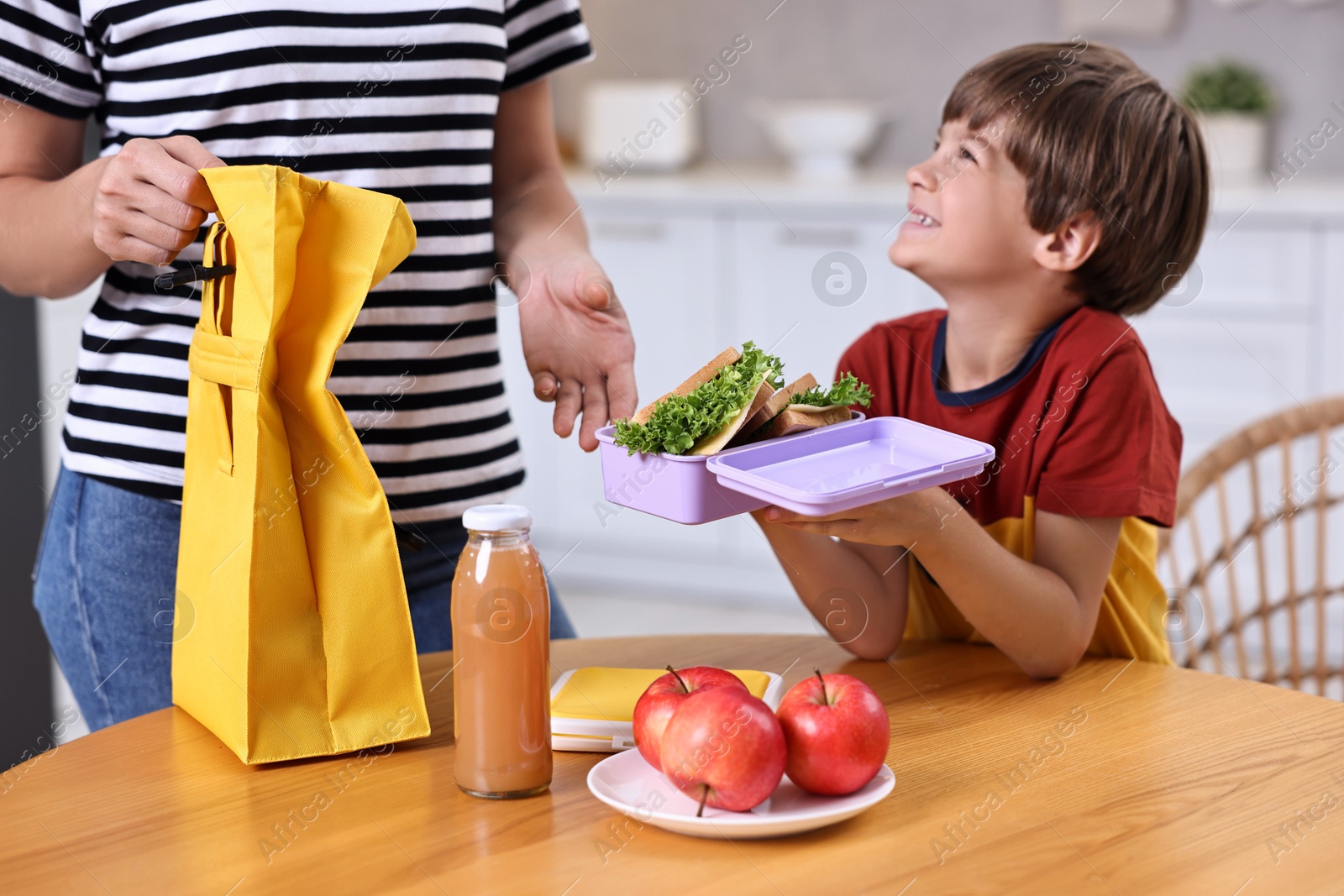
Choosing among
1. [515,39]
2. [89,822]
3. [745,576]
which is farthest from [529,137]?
[745,576]

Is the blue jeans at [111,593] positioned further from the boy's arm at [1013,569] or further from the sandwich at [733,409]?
the boy's arm at [1013,569]

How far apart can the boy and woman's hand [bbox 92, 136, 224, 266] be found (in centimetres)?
51

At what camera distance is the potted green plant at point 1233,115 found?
2.95m

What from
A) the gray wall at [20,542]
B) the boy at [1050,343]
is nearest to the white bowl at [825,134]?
the gray wall at [20,542]

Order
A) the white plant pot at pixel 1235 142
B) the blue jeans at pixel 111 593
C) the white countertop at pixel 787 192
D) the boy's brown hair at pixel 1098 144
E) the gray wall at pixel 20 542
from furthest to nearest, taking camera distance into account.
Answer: the white plant pot at pixel 1235 142 → the white countertop at pixel 787 192 → the gray wall at pixel 20 542 → the boy's brown hair at pixel 1098 144 → the blue jeans at pixel 111 593

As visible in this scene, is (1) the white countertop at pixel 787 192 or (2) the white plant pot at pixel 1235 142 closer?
(1) the white countertop at pixel 787 192

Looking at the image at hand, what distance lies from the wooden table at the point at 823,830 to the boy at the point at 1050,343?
0.16 meters

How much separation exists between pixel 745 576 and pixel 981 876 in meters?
2.52

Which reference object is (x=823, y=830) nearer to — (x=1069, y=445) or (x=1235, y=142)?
(x=1069, y=445)

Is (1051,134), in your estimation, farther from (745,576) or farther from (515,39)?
(745,576)

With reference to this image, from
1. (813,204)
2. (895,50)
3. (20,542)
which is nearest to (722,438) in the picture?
(20,542)

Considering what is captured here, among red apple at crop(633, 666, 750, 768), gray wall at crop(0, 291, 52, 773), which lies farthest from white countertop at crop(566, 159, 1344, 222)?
red apple at crop(633, 666, 750, 768)

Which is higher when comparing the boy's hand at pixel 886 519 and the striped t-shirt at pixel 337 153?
the striped t-shirt at pixel 337 153

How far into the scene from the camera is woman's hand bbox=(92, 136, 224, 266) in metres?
0.90
